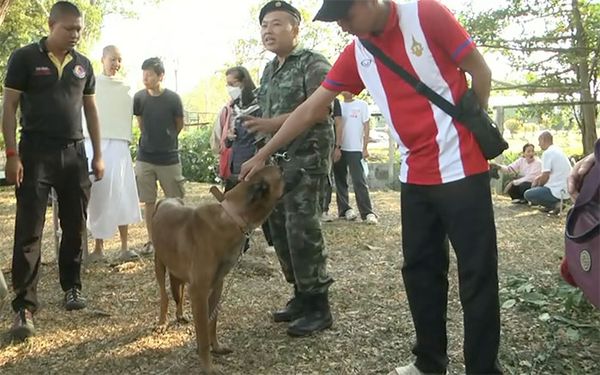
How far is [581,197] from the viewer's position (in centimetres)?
185

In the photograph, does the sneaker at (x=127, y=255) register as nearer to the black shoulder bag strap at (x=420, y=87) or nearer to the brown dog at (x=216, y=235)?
the brown dog at (x=216, y=235)

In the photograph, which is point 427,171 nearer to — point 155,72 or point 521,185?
point 155,72

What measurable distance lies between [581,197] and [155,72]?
4755 mm

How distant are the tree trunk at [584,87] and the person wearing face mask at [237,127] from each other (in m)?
6.72

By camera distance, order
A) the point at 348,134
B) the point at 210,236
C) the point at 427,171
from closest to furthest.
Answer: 1. the point at 427,171
2. the point at 210,236
3. the point at 348,134

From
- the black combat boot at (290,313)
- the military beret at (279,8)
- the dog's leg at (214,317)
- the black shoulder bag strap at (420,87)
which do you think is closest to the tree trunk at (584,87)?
the black combat boot at (290,313)

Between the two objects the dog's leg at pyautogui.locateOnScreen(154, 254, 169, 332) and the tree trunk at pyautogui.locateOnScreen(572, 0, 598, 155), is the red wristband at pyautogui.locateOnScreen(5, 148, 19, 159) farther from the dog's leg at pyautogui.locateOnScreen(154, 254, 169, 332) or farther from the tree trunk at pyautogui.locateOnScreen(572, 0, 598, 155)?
the tree trunk at pyautogui.locateOnScreen(572, 0, 598, 155)

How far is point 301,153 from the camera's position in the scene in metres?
3.52

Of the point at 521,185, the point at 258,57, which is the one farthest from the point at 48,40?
the point at 258,57

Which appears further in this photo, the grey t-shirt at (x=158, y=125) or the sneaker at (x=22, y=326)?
the grey t-shirt at (x=158, y=125)

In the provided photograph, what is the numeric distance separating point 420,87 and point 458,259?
744mm

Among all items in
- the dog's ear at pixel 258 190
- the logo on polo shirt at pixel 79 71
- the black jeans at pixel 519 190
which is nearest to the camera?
the dog's ear at pixel 258 190

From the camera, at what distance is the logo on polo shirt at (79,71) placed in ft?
13.1

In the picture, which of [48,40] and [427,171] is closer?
[427,171]
